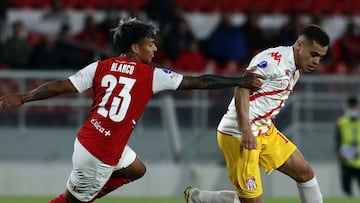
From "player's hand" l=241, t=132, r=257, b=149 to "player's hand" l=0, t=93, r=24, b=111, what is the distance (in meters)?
1.81

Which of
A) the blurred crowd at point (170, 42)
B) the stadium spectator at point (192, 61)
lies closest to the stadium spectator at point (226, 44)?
the blurred crowd at point (170, 42)

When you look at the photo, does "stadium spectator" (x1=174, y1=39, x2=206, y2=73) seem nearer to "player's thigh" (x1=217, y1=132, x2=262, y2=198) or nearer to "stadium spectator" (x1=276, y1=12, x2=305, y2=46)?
"stadium spectator" (x1=276, y1=12, x2=305, y2=46)

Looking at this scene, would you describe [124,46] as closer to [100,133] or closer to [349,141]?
[100,133]

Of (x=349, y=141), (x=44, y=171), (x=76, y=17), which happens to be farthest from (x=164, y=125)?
(x=76, y=17)

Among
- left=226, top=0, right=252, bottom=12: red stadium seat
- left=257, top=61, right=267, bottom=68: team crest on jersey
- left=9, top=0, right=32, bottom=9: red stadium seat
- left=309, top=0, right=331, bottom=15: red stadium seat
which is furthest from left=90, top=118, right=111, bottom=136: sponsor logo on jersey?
left=309, top=0, right=331, bottom=15: red stadium seat

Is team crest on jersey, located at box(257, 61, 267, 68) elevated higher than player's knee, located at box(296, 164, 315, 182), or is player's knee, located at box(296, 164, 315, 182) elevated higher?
team crest on jersey, located at box(257, 61, 267, 68)

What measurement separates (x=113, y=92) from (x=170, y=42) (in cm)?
1056

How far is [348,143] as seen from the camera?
17875 mm

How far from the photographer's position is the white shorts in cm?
920

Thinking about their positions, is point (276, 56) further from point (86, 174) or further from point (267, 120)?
point (86, 174)

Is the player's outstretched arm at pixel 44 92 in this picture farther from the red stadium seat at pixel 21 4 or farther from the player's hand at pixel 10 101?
the red stadium seat at pixel 21 4

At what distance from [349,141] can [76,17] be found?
5.98 meters

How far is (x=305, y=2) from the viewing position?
2277 centimetres

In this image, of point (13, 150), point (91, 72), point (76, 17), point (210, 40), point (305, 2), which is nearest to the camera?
point (91, 72)
